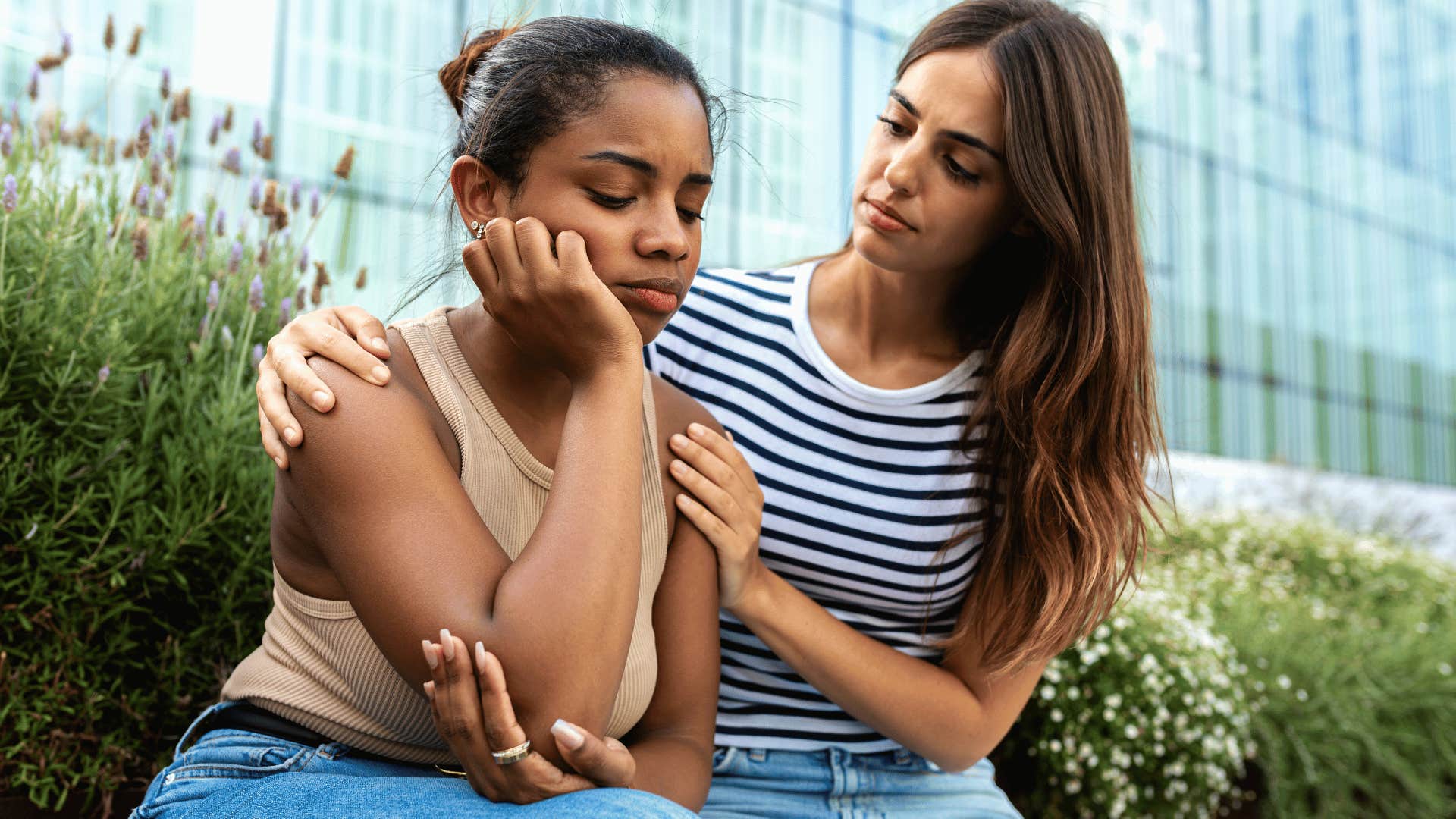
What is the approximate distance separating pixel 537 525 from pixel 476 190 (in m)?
0.52

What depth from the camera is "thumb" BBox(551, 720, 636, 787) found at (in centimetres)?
132

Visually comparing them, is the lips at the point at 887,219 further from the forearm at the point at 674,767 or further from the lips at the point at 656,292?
the forearm at the point at 674,767

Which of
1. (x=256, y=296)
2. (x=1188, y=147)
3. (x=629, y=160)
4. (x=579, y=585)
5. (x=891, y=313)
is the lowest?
(x=579, y=585)

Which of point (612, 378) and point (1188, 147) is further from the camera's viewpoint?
point (1188, 147)

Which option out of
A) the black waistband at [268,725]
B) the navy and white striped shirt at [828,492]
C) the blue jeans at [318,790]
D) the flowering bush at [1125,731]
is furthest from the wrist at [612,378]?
the flowering bush at [1125,731]

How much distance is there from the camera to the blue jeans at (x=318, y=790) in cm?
129

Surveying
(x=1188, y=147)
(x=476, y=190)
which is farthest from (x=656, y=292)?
(x=1188, y=147)

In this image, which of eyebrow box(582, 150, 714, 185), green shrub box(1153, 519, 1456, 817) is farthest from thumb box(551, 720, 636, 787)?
green shrub box(1153, 519, 1456, 817)

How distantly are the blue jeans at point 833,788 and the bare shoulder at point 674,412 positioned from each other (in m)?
0.65

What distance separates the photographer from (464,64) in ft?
6.09

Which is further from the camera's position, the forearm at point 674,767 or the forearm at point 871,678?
the forearm at point 871,678

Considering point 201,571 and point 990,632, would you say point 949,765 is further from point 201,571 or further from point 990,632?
point 201,571

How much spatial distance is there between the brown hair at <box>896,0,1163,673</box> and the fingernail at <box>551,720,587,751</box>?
1143 mm

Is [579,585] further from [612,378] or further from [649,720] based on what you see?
[649,720]
